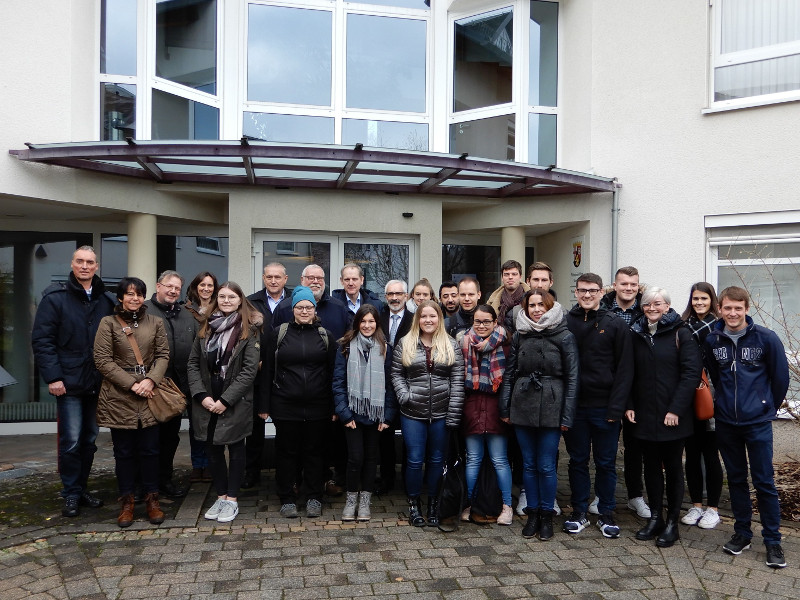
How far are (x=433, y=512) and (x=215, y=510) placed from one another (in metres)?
1.65

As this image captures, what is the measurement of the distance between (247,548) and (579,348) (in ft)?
8.84

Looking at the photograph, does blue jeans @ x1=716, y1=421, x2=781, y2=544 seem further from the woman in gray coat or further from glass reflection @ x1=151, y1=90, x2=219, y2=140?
glass reflection @ x1=151, y1=90, x2=219, y2=140

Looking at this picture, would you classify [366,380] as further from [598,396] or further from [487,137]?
[487,137]

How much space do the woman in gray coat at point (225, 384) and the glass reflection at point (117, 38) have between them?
4821 mm

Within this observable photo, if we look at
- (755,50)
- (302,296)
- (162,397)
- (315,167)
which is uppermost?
(755,50)

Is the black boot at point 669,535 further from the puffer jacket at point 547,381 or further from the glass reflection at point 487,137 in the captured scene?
the glass reflection at point 487,137

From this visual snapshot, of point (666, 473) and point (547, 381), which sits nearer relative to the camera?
point (547, 381)

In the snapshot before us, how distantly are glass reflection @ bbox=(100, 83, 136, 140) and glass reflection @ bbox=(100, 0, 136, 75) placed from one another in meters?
0.21

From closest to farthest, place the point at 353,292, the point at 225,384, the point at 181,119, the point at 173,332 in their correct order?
the point at 225,384
the point at 173,332
the point at 353,292
the point at 181,119

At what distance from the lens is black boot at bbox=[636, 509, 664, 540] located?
4.42 meters

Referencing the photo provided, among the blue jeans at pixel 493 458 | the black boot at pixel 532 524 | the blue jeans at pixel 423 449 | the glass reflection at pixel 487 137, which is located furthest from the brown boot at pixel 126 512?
the glass reflection at pixel 487 137

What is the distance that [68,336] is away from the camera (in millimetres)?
4703

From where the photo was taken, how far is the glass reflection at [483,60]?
9070mm

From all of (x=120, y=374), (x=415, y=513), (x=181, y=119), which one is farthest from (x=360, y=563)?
(x=181, y=119)
